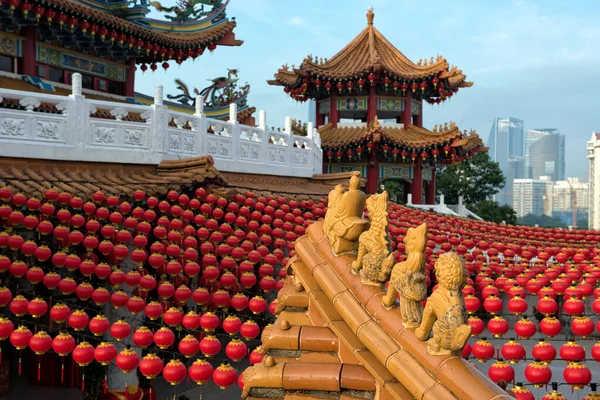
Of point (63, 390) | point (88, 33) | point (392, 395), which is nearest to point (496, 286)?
point (392, 395)

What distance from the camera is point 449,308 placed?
8.79 feet

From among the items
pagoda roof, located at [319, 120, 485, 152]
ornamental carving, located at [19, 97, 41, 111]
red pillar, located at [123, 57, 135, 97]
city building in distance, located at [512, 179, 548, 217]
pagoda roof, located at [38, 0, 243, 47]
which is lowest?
city building in distance, located at [512, 179, 548, 217]

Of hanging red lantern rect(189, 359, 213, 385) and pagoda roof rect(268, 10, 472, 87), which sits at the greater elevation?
pagoda roof rect(268, 10, 472, 87)

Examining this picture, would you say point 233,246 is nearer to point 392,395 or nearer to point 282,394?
point 282,394

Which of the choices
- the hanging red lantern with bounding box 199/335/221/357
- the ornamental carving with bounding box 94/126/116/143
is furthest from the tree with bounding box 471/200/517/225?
the hanging red lantern with bounding box 199/335/221/357

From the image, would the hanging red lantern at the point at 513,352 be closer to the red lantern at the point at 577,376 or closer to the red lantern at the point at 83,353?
the red lantern at the point at 577,376

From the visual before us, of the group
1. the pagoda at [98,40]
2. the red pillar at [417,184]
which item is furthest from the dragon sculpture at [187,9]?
the red pillar at [417,184]

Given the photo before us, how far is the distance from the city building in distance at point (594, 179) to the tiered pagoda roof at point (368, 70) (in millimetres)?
45428

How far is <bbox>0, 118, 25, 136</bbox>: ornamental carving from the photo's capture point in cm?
741

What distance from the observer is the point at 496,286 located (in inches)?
314

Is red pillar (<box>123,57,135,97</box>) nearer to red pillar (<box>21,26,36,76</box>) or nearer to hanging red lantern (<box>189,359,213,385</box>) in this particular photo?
red pillar (<box>21,26,36,76</box>)

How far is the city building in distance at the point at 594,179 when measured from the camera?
59.7 meters

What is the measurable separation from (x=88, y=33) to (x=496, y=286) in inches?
373

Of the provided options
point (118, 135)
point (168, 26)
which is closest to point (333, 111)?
point (168, 26)
